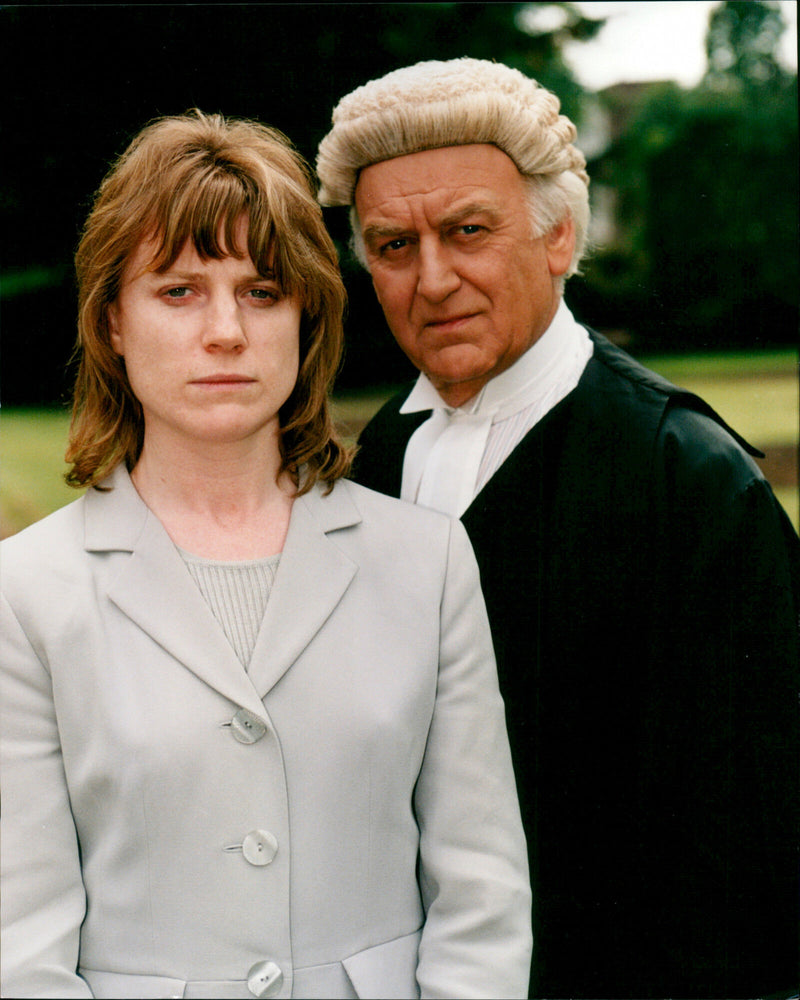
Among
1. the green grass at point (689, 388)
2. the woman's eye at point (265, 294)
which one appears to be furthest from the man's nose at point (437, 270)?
the woman's eye at point (265, 294)

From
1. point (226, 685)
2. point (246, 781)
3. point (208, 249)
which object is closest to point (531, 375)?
point (208, 249)

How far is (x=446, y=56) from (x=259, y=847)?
6.46ft

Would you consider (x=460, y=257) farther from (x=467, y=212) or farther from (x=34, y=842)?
(x=34, y=842)

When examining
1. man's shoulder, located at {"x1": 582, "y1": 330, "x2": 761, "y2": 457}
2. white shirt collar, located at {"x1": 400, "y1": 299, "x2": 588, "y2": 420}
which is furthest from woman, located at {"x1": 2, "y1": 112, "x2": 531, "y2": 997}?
man's shoulder, located at {"x1": 582, "y1": 330, "x2": 761, "y2": 457}

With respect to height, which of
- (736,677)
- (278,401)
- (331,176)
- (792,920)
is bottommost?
(792,920)

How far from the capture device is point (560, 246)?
2648 millimetres

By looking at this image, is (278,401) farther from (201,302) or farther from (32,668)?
(32,668)

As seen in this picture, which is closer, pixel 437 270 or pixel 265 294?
pixel 265 294

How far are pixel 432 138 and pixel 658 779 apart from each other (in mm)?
1674

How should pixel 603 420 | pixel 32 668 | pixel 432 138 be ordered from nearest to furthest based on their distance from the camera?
pixel 32 668
pixel 432 138
pixel 603 420

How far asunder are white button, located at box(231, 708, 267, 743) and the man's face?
41.1 inches

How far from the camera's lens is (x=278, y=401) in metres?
2.20

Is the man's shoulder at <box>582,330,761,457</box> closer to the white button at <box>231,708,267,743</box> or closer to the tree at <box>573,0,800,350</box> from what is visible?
the tree at <box>573,0,800,350</box>

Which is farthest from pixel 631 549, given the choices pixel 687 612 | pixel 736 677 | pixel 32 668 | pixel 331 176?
pixel 32 668
